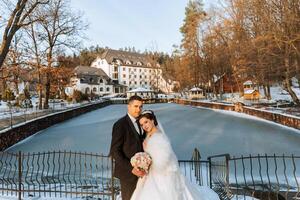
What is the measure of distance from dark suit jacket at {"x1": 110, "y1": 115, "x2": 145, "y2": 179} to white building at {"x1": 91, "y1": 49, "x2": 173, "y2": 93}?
8091cm

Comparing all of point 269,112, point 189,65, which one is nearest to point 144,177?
point 269,112

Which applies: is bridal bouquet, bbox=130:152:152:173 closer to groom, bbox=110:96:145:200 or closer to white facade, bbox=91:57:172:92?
groom, bbox=110:96:145:200

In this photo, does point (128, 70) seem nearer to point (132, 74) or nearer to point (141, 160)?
point (132, 74)

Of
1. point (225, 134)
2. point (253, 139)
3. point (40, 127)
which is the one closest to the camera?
point (253, 139)

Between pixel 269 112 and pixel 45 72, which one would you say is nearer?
pixel 269 112

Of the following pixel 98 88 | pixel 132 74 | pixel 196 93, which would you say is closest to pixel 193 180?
pixel 196 93

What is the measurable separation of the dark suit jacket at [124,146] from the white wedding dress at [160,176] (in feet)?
0.40

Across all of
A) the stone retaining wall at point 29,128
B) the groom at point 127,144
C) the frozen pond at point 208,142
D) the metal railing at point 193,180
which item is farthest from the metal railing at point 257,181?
the stone retaining wall at point 29,128

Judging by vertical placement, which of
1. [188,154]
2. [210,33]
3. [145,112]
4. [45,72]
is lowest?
[188,154]

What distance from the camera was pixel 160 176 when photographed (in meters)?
3.06

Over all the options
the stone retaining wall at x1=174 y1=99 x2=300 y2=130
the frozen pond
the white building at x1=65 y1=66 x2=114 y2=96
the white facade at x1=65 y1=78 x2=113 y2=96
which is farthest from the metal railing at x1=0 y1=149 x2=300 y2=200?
the white facade at x1=65 y1=78 x2=113 y2=96

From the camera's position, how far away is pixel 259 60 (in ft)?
79.2

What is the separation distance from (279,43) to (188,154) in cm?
Result: 1425

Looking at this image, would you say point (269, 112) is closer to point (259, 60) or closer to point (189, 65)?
point (259, 60)
